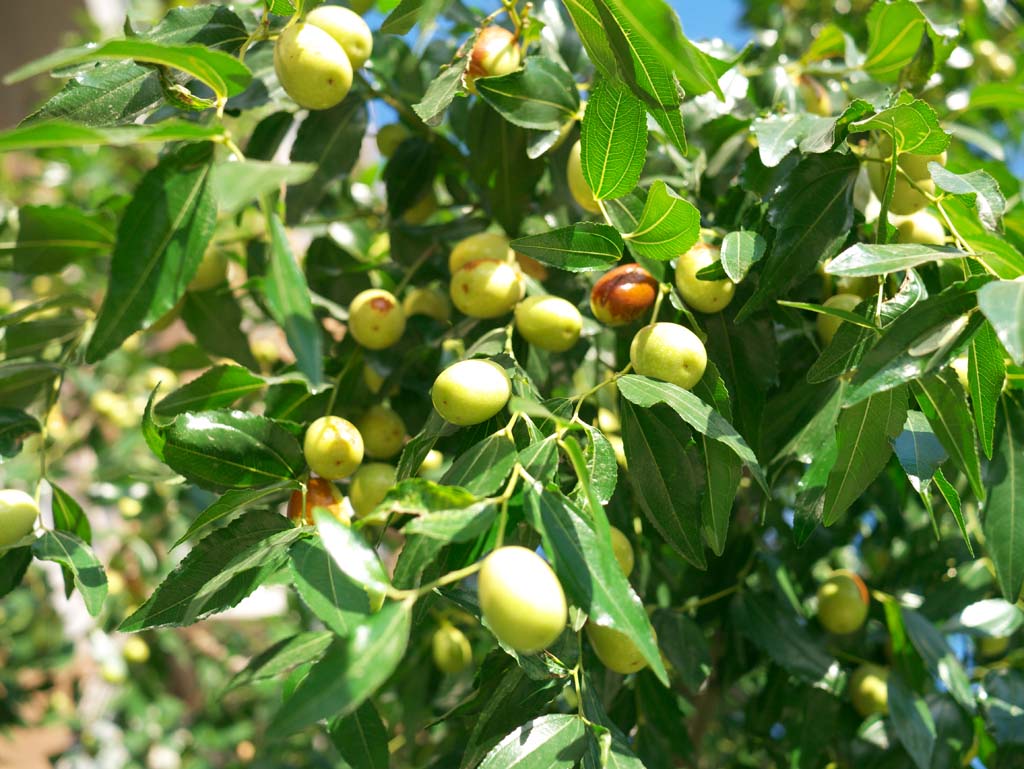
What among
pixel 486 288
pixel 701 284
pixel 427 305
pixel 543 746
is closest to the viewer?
pixel 543 746

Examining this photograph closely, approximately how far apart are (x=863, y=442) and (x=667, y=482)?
16cm

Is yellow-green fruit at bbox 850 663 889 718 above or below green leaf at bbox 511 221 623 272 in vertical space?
below

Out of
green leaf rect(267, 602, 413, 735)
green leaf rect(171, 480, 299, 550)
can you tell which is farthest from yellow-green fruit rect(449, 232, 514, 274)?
green leaf rect(267, 602, 413, 735)

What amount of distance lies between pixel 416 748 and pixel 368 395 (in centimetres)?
87

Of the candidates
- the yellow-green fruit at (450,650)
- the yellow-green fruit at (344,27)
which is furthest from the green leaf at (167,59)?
the yellow-green fruit at (450,650)

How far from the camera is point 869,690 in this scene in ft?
3.89

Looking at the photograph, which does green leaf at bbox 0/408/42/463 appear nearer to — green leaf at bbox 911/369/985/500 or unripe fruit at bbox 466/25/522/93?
unripe fruit at bbox 466/25/522/93

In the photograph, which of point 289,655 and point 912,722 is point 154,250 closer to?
point 289,655

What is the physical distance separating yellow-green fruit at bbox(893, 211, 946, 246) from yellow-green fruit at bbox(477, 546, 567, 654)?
2.08ft

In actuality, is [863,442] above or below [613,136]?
below

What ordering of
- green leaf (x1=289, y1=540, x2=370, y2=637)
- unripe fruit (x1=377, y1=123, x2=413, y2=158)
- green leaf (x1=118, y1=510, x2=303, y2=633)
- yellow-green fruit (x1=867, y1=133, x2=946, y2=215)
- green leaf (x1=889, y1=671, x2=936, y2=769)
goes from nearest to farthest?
1. green leaf (x1=289, y1=540, x2=370, y2=637)
2. green leaf (x1=118, y1=510, x2=303, y2=633)
3. yellow-green fruit (x1=867, y1=133, x2=946, y2=215)
4. green leaf (x1=889, y1=671, x2=936, y2=769)
5. unripe fruit (x1=377, y1=123, x2=413, y2=158)

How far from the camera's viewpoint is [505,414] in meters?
0.81

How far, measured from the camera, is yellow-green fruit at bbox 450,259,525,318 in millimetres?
956

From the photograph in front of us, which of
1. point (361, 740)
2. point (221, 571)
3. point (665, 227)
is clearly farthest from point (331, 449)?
point (665, 227)
